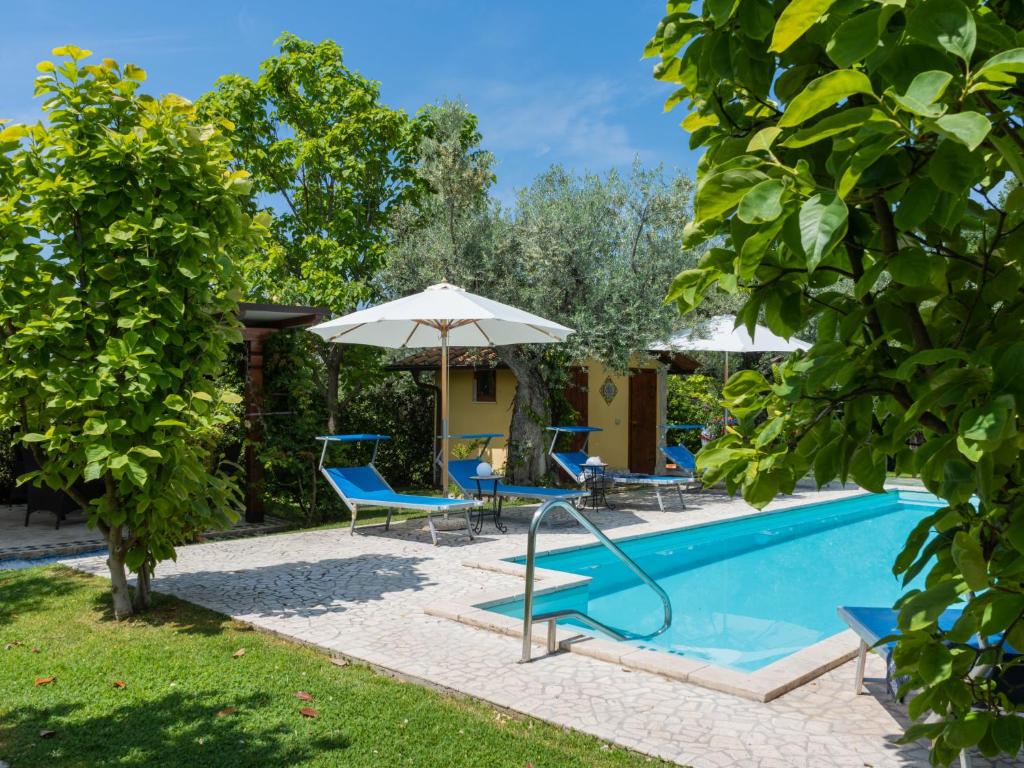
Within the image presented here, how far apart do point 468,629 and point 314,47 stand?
21.5 metres

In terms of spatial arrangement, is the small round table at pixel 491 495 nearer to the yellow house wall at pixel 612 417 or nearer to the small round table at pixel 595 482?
the small round table at pixel 595 482

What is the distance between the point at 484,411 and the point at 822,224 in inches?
719

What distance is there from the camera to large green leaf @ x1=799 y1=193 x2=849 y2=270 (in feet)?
3.12

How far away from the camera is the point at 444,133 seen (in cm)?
2127

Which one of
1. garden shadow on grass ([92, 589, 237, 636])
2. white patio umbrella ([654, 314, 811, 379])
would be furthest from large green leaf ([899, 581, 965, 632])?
white patio umbrella ([654, 314, 811, 379])

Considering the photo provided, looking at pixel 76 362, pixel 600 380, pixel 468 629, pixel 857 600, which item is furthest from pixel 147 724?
pixel 600 380

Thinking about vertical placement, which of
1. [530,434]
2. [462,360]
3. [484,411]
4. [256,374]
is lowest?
[530,434]

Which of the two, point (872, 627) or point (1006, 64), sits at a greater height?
point (1006, 64)

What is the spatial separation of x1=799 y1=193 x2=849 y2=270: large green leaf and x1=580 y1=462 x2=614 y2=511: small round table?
1246 cm

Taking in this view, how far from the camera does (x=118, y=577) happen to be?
255 inches

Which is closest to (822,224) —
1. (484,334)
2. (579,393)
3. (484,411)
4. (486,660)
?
(486,660)

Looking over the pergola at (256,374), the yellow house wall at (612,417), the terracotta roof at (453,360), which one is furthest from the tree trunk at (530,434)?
the pergola at (256,374)

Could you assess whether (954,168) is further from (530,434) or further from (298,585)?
(530,434)

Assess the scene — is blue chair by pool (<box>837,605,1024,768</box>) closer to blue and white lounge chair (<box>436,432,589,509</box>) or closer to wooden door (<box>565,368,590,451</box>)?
blue and white lounge chair (<box>436,432,589,509</box>)
